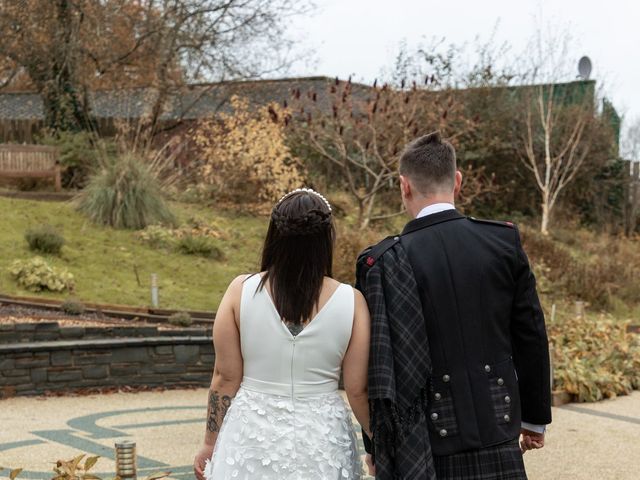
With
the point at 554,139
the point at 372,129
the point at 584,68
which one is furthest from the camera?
the point at 584,68

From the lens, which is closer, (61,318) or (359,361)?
(359,361)

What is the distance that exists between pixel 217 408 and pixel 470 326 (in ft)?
2.61

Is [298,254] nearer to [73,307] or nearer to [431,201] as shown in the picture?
[431,201]

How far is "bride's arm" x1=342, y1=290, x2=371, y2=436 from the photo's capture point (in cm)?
303

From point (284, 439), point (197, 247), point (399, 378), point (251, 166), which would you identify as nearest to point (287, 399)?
point (284, 439)

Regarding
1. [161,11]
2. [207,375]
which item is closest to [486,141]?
[161,11]

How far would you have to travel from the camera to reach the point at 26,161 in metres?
18.5

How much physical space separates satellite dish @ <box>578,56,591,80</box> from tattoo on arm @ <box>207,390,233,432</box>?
79.6ft

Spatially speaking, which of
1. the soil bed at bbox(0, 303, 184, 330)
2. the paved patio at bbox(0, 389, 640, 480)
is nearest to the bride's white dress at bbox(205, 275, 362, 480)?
the paved patio at bbox(0, 389, 640, 480)

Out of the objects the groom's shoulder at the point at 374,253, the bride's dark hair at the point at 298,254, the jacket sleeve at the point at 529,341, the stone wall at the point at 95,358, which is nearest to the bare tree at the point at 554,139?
the stone wall at the point at 95,358

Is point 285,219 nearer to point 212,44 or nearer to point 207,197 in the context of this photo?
point 207,197

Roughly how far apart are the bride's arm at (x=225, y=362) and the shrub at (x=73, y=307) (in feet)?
27.1

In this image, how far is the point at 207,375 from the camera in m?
10.0

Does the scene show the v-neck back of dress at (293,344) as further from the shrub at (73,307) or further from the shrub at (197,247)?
the shrub at (197,247)
